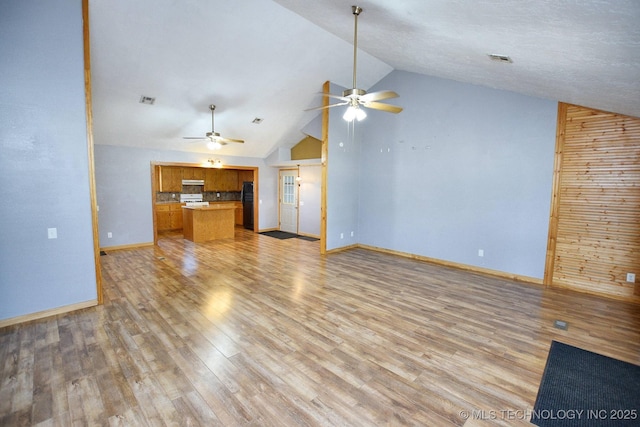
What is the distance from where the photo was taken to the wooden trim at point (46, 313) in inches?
127

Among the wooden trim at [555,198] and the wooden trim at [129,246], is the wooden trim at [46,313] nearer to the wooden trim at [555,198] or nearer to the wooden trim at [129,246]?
the wooden trim at [129,246]

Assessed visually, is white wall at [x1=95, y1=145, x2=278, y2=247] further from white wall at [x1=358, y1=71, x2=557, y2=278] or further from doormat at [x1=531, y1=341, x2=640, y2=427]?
doormat at [x1=531, y1=341, x2=640, y2=427]

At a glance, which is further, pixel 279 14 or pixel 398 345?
pixel 279 14

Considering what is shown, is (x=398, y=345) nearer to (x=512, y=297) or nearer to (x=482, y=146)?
(x=512, y=297)

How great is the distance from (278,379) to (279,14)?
15.2 ft

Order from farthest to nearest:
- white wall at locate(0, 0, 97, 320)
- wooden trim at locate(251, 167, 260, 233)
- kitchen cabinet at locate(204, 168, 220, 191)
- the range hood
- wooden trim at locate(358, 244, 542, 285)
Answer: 1. kitchen cabinet at locate(204, 168, 220, 191)
2. the range hood
3. wooden trim at locate(251, 167, 260, 233)
4. wooden trim at locate(358, 244, 542, 285)
5. white wall at locate(0, 0, 97, 320)

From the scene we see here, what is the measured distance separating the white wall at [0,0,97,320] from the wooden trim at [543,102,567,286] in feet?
21.7

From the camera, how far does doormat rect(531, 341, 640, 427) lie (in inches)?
79.7

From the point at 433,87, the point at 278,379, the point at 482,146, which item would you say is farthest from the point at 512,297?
the point at 433,87

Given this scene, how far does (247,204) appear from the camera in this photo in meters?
9.88

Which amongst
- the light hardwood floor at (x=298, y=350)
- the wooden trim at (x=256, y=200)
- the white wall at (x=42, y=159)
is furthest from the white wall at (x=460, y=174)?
the white wall at (x=42, y=159)

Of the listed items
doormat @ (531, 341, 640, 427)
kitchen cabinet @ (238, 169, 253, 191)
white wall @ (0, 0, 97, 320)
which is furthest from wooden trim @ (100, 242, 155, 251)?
doormat @ (531, 341, 640, 427)

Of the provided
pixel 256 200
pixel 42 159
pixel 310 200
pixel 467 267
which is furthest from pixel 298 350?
pixel 256 200

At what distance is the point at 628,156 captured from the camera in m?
4.05
